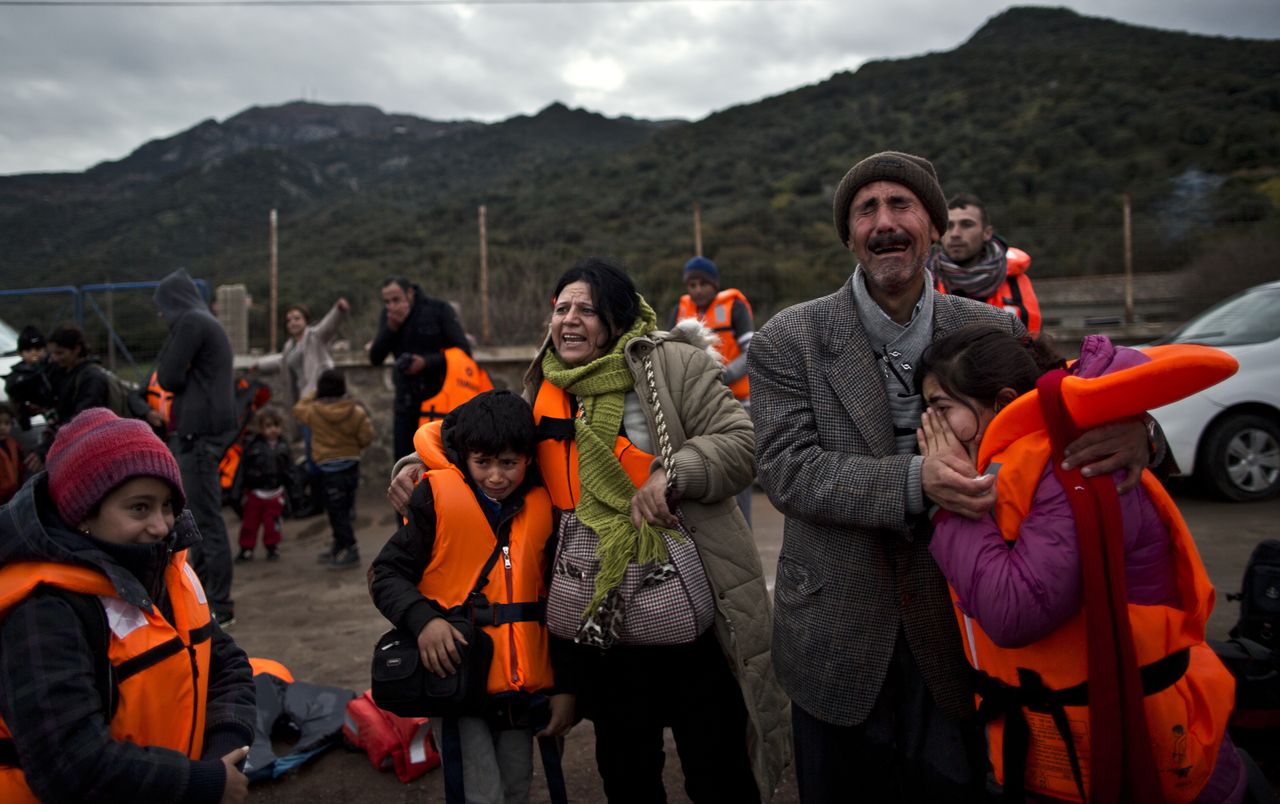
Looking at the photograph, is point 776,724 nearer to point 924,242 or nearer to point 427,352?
point 924,242

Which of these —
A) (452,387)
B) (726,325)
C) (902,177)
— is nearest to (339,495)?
(452,387)

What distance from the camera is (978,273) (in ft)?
13.1

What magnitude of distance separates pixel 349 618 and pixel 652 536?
354 cm

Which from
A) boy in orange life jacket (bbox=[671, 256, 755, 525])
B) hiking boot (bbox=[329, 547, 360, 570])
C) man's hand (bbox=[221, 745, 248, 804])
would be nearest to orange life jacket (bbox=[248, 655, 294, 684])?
man's hand (bbox=[221, 745, 248, 804])

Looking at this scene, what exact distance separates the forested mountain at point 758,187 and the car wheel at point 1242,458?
213 inches

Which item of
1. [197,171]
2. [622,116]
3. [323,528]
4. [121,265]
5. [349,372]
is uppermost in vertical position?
[622,116]

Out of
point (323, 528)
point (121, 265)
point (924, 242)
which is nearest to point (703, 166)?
point (121, 265)

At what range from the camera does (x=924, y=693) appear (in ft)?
6.27

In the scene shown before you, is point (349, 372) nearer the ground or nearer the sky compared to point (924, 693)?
nearer the sky

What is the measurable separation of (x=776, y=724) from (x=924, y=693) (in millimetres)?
561

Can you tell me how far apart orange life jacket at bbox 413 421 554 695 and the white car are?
20.6 feet

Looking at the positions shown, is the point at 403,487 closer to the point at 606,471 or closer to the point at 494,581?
the point at 494,581

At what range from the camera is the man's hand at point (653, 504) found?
216 cm

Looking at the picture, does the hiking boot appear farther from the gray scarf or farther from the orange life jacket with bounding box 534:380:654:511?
the gray scarf
